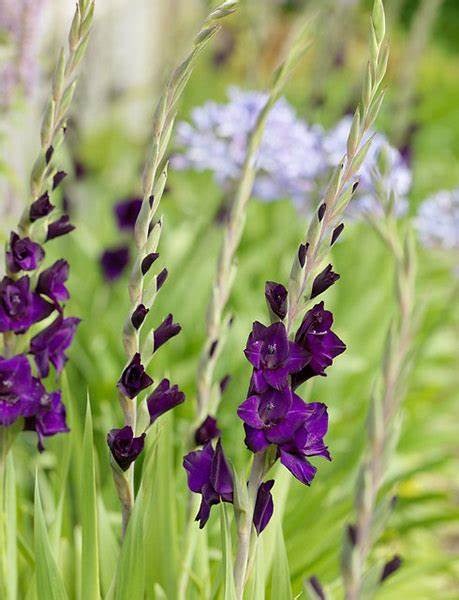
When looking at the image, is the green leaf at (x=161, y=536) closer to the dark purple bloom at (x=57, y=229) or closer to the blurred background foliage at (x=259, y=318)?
the blurred background foliage at (x=259, y=318)

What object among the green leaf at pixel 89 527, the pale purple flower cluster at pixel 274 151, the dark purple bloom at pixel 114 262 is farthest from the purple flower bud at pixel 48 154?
the dark purple bloom at pixel 114 262

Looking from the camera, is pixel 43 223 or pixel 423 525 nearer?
pixel 43 223

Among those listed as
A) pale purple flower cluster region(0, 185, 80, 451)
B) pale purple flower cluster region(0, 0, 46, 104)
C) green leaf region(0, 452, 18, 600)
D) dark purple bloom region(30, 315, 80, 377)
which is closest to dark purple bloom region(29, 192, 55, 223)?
pale purple flower cluster region(0, 185, 80, 451)

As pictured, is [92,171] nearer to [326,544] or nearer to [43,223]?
[326,544]

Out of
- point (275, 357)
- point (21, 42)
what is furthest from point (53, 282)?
point (21, 42)

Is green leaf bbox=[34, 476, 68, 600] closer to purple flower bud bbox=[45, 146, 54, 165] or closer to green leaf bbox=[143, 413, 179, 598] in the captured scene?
green leaf bbox=[143, 413, 179, 598]

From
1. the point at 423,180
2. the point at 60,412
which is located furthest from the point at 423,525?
the point at 423,180
